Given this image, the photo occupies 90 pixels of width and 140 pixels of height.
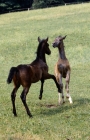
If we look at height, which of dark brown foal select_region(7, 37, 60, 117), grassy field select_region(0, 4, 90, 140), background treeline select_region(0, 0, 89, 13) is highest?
dark brown foal select_region(7, 37, 60, 117)

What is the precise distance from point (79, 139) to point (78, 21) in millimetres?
32924

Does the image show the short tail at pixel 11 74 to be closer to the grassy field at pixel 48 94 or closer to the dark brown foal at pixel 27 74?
the dark brown foal at pixel 27 74

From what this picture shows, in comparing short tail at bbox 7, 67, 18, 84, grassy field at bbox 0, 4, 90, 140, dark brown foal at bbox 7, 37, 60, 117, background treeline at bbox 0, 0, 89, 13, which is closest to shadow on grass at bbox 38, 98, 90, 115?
grassy field at bbox 0, 4, 90, 140

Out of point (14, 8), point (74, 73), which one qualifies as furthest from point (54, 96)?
point (14, 8)

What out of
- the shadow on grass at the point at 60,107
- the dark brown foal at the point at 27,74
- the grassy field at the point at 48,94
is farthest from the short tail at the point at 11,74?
the shadow on grass at the point at 60,107

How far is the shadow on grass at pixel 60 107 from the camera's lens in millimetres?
10924

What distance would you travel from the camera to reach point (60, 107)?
451 inches

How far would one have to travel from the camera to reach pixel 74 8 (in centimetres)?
5603

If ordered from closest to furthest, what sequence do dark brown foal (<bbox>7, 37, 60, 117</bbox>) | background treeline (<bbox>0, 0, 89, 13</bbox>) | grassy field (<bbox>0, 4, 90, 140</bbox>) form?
1. grassy field (<bbox>0, 4, 90, 140</bbox>)
2. dark brown foal (<bbox>7, 37, 60, 117</bbox>)
3. background treeline (<bbox>0, 0, 89, 13</bbox>)

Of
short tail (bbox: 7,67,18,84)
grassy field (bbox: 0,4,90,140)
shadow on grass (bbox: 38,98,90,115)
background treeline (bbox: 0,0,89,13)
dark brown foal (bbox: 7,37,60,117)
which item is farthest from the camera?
background treeline (bbox: 0,0,89,13)

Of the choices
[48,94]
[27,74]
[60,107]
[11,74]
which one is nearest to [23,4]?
[48,94]

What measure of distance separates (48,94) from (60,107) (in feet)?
10.5

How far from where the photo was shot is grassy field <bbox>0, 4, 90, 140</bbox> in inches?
353

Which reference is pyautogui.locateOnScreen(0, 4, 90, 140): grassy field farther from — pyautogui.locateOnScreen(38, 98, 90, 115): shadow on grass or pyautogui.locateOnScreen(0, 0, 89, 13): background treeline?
pyautogui.locateOnScreen(0, 0, 89, 13): background treeline
